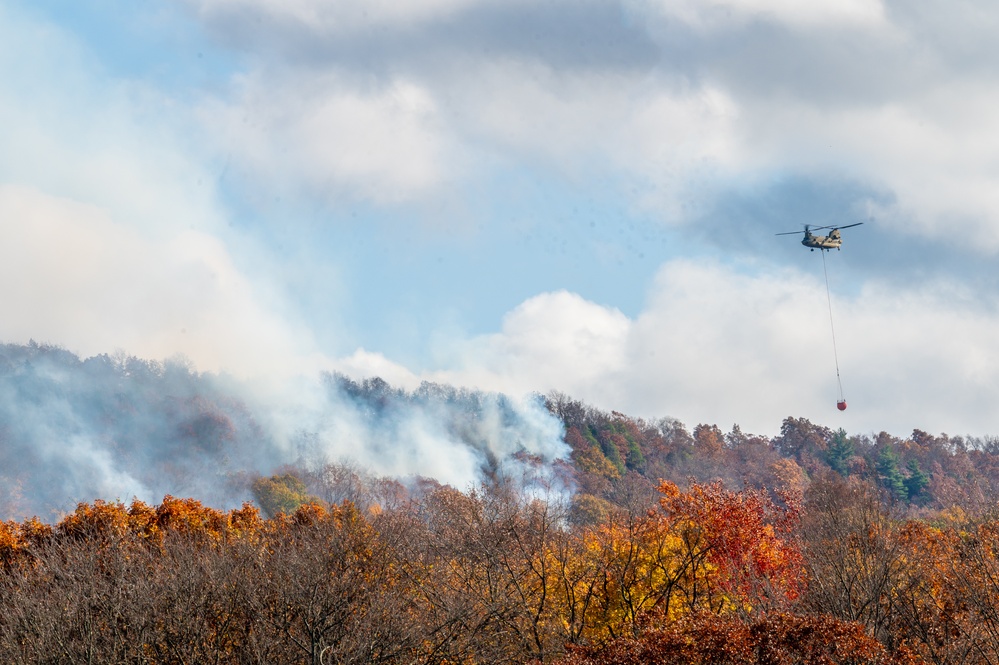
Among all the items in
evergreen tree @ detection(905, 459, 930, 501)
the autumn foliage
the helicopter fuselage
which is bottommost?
the autumn foliage

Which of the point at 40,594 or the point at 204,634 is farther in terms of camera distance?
the point at 40,594

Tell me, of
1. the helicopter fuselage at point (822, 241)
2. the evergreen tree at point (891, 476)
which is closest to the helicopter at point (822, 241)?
the helicopter fuselage at point (822, 241)

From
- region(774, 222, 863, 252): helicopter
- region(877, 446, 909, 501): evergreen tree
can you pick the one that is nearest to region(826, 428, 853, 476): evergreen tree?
region(877, 446, 909, 501): evergreen tree

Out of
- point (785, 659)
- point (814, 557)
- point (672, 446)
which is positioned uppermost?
point (672, 446)

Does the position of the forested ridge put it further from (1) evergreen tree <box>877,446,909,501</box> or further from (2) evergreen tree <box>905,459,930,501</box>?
(2) evergreen tree <box>905,459,930,501</box>

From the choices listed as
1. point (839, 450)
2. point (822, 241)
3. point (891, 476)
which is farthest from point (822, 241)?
point (839, 450)

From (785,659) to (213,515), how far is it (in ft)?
117

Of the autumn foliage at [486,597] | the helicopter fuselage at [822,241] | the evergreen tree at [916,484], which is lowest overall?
the autumn foliage at [486,597]

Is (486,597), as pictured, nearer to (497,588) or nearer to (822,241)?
(497,588)

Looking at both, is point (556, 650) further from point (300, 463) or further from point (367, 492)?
point (300, 463)

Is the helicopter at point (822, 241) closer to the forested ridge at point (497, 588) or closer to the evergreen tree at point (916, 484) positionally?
the forested ridge at point (497, 588)

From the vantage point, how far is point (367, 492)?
427 ft

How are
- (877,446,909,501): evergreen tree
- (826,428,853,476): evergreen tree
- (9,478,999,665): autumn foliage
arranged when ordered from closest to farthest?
(9,478,999,665): autumn foliage
(877,446,909,501): evergreen tree
(826,428,853,476): evergreen tree

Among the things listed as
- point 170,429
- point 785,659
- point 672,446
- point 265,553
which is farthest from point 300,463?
point 785,659
